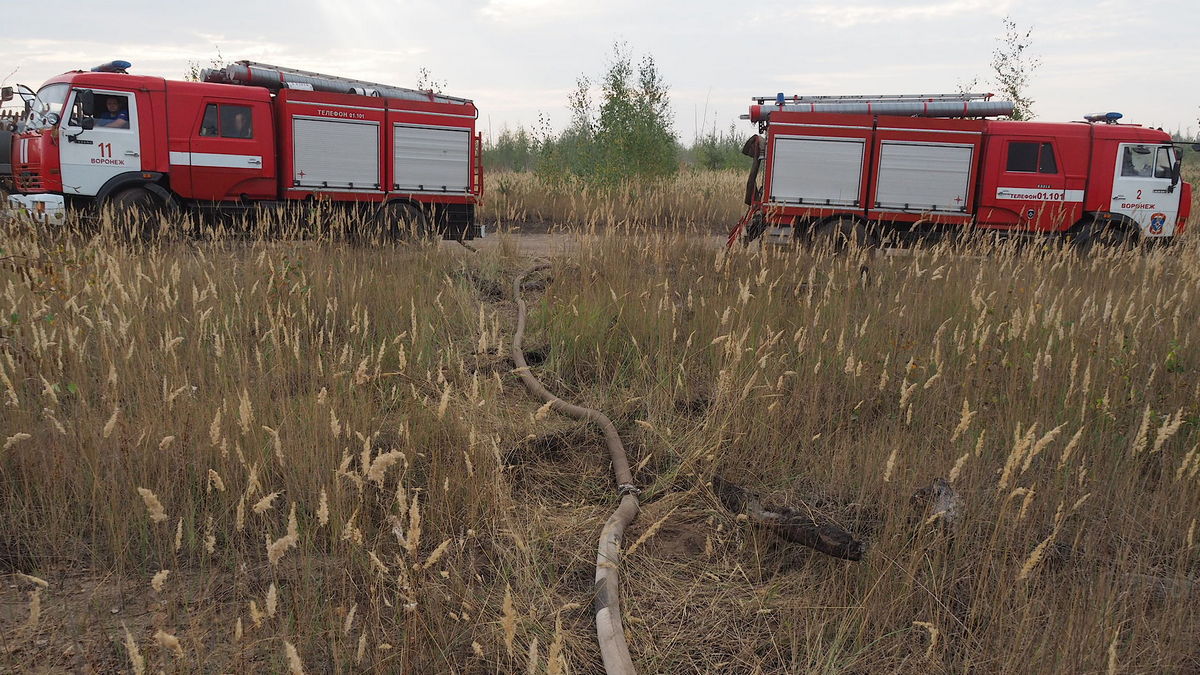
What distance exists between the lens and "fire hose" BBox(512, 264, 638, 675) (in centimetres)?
248

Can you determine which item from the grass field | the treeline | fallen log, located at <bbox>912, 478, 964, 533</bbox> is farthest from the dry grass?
fallen log, located at <bbox>912, 478, 964, 533</bbox>

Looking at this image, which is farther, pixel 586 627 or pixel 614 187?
pixel 614 187

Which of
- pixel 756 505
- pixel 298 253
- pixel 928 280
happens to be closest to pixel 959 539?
pixel 756 505

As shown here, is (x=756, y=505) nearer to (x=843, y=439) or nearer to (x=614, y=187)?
(x=843, y=439)

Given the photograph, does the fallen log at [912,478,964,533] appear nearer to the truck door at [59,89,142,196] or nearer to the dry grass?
the truck door at [59,89,142,196]

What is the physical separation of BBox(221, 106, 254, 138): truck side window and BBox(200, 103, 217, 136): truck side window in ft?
0.37

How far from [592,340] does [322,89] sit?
9800 mm

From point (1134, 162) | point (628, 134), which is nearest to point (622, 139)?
point (628, 134)

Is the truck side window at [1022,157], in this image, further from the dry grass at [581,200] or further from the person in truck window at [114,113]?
the person in truck window at [114,113]

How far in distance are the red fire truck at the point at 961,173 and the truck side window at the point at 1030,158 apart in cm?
2

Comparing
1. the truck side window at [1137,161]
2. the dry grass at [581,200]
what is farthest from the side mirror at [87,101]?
the truck side window at [1137,161]

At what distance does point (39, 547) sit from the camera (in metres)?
2.97

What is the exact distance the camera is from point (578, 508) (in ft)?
12.0

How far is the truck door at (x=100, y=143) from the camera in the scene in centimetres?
1112
